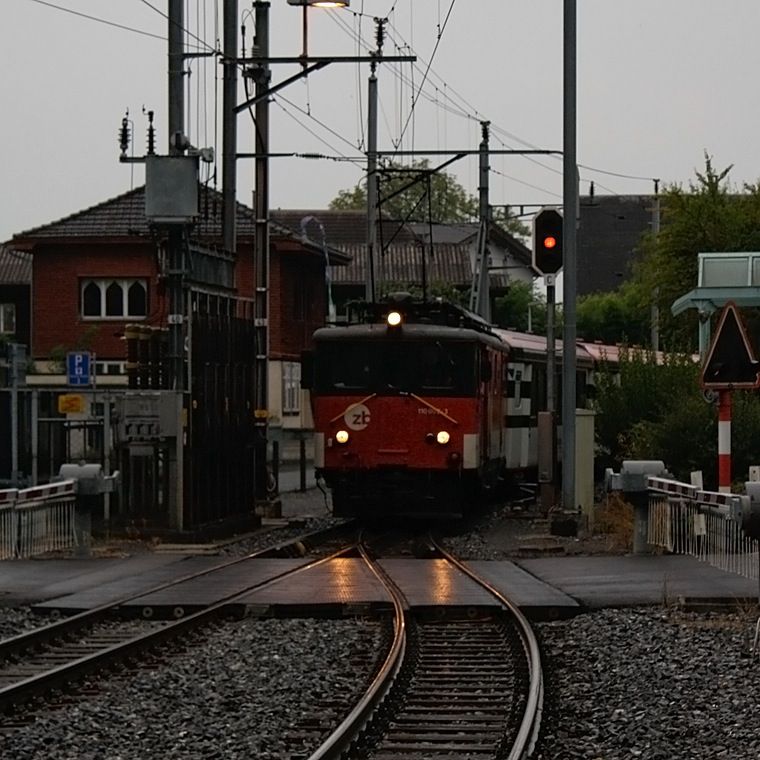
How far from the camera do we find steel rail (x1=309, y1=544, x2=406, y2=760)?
8.46m

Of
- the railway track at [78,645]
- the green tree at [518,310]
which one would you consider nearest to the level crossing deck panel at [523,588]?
the railway track at [78,645]

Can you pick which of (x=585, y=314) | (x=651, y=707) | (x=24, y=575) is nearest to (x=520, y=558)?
(x=24, y=575)

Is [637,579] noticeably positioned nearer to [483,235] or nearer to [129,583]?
[129,583]

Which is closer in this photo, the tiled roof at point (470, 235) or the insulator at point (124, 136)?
the insulator at point (124, 136)

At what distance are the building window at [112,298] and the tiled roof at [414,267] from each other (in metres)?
21.0

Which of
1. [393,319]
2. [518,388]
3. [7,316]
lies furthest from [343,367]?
[7,316]

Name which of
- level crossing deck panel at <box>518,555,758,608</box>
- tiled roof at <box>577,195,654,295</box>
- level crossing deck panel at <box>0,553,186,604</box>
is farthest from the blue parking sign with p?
tiled roof at <box>577,195,654,295</box>

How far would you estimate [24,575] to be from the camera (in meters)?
17.3

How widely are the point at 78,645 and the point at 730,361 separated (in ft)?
22.7

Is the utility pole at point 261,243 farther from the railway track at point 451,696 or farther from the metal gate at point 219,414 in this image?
the railway track at point 451,696

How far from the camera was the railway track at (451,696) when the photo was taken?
8.84 meters

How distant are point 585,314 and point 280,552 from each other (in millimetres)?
61047

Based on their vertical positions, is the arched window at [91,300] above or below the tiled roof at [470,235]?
below

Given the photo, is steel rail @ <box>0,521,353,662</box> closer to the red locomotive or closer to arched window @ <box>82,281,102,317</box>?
the red locomotive
